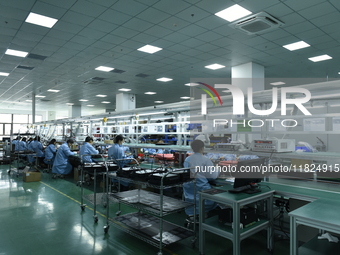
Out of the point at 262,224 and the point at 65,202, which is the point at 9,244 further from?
the point at 262,224

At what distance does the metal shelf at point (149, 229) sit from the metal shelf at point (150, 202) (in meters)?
0.28

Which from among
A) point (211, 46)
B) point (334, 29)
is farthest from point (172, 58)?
point (334, 29)

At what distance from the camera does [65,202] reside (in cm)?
427

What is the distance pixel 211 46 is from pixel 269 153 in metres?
3.37

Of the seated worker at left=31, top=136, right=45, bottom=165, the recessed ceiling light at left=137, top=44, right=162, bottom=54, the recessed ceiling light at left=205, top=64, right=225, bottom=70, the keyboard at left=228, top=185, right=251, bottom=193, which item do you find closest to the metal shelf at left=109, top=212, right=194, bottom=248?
the keyboard at left=228, top=185, right=251, bottom=193

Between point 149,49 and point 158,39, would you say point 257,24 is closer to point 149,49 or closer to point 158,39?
point 158,39

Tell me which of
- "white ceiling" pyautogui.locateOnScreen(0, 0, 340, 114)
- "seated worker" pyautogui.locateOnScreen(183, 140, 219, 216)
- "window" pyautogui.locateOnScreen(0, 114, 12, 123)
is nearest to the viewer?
"seated worker" pyautogui.locateOnScreen(183, 140, 219, 216)

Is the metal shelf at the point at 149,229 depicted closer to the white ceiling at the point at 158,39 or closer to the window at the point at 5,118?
the white ceiling at the point at 158,39

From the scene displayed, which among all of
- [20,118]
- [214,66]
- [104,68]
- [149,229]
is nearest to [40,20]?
[104,68]

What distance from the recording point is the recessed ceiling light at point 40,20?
4002 mm

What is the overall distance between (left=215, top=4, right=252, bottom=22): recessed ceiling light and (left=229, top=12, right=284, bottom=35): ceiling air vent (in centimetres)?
11

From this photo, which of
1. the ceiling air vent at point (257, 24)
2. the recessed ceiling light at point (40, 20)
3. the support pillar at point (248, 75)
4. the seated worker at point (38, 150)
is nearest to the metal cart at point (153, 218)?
the ceiling air vent at point (257, 24)

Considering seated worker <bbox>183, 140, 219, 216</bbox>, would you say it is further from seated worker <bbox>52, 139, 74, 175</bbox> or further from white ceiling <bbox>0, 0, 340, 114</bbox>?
seated worker <bbox>52, 139, 74, 175</bbox>

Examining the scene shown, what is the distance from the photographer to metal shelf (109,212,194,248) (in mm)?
2531
